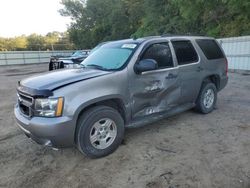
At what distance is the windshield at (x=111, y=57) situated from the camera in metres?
3.74

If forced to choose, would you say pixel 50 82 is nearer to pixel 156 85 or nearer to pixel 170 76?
pixel 156 85

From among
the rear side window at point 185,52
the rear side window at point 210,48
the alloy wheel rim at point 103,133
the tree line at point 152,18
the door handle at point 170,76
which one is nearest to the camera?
the alloy wheel rim at point 103,133

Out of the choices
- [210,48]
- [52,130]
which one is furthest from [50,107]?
[210,48]

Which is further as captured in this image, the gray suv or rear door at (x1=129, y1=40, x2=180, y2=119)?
rear door at (x1=129, y1=40, x2=180, y2=119)

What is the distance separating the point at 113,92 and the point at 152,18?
74.2 ft

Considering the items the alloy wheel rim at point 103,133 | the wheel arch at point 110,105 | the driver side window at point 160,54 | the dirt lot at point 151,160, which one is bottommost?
the dirt lot at point 151,160

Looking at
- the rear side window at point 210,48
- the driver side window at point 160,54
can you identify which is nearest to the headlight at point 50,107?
the driver side window at point 160,54

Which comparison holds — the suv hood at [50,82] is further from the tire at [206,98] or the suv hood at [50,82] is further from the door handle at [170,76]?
the tire at [206,98]

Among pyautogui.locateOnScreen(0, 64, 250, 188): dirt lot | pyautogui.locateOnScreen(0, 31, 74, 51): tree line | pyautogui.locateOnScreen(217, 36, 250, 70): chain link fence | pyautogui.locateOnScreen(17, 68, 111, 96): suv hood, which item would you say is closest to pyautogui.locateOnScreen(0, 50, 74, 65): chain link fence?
pyautogui.locateOnScreen(0, 31, 74, 51): tree line

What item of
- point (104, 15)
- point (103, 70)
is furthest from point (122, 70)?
point (104, 15)

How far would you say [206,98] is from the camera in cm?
518

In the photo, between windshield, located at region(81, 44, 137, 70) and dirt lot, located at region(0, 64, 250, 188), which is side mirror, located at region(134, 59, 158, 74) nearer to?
windshield, located at region(81, 44, 137, 70)

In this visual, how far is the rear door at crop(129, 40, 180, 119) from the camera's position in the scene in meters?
3.69

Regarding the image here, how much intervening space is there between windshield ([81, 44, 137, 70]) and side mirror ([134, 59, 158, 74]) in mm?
232
